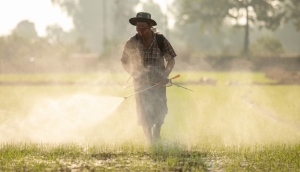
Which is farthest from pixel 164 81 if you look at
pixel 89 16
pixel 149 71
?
pixel 89 16

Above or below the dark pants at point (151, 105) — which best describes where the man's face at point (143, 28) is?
above

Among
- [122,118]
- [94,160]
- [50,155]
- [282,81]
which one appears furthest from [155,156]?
[282,81]

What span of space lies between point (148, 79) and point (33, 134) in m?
2.51

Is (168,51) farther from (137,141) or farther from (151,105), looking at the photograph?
(137,141)

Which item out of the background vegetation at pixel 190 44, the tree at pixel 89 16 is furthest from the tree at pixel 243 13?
the tree at pixel 89 16

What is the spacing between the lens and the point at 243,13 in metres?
61.4

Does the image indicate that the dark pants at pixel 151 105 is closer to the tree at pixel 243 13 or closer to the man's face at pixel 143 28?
the man's face at pixel 143 28

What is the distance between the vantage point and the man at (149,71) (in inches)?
323

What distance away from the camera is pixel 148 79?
27.2ft

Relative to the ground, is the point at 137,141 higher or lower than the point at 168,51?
lower

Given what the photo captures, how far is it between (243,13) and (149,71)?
54.6 metres

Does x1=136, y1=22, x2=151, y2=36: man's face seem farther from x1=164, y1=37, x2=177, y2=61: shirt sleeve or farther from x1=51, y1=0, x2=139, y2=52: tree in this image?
x1=51, y1=0, x2=139, y2=52: tree

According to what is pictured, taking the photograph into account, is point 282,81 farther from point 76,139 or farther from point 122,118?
point 76,139

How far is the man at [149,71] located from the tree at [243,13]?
159 feet
